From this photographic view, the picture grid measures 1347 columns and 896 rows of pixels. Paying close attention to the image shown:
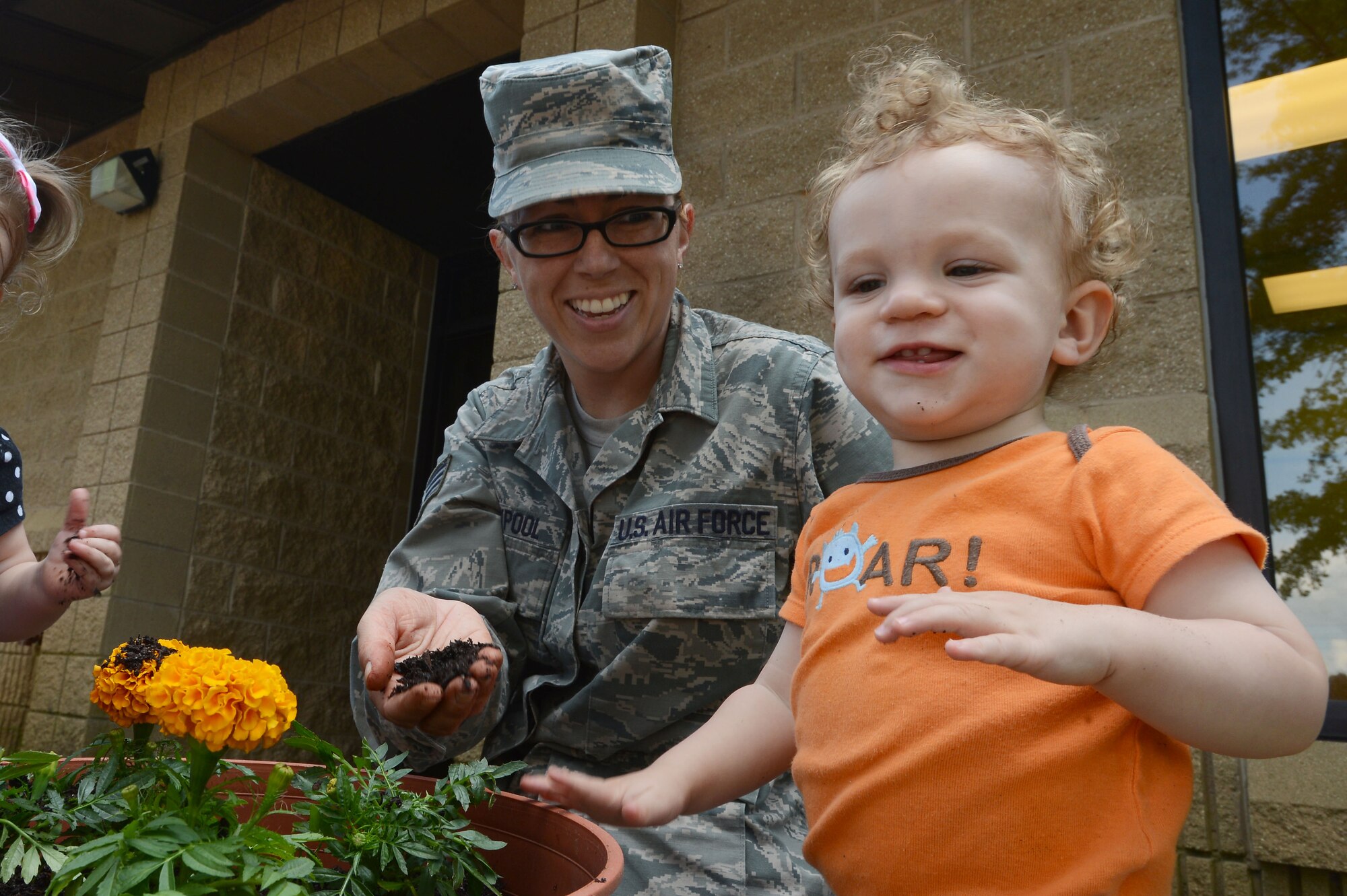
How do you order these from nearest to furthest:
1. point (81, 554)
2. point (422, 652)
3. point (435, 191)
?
point (422, 652) < point (81, 554) < point (435, 191)

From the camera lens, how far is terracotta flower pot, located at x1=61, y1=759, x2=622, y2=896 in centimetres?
92

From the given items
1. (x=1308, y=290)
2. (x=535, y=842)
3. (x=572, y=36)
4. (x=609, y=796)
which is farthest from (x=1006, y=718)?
(x=572, y=36)

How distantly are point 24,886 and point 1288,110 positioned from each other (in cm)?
263

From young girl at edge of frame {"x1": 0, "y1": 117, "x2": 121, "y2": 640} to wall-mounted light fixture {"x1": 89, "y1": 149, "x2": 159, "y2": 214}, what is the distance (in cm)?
220

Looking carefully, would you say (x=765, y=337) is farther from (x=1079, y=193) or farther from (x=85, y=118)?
(x=85, y=118)

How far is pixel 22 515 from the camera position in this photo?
198 centimetres

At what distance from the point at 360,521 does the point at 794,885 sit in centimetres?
389

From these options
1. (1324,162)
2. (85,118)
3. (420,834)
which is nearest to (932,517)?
(420,834)

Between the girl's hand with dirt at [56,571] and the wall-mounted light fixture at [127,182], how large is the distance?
280cm

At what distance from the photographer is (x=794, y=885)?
53.6 inches

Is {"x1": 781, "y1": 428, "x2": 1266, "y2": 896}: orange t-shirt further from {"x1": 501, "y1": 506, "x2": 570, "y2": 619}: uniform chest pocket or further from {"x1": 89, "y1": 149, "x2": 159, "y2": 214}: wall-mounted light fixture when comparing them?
{"x1": 89, "y1": 149, "x2": 159, "y2": 214}: wall-mounted light fixture

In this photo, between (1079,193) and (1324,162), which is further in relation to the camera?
(1324,162)

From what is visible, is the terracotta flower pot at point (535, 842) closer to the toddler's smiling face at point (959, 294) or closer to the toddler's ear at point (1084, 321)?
the toddler's smiling face at point (959, 294)

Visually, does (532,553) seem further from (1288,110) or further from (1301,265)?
(1288,110)
